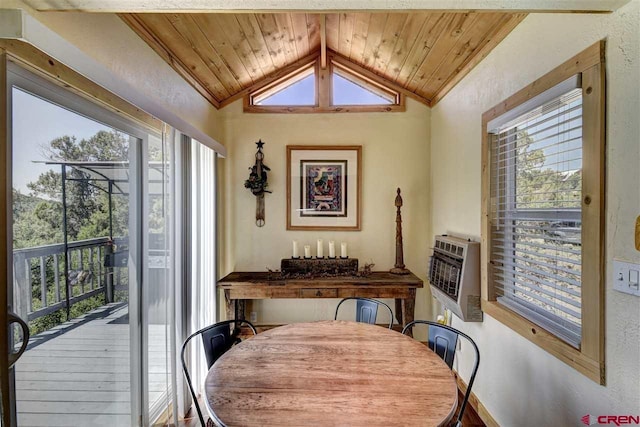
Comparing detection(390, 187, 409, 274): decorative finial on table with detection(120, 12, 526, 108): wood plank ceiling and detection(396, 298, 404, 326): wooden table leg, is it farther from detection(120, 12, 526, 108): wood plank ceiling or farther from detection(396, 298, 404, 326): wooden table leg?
detection(120, 12, 526, 108): wood plank ceiling

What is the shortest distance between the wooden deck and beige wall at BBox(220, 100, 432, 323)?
1.40 meters

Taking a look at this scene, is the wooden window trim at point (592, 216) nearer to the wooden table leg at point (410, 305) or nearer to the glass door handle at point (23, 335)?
the wooden table leg at point (410, 305)

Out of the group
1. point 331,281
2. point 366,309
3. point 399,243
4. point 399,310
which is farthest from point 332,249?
point 399,310

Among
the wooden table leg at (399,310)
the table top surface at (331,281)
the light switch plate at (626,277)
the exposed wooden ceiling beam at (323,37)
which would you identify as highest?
the exposed wooden ceiling beam at (323,37)

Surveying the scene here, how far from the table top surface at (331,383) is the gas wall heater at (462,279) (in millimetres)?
721

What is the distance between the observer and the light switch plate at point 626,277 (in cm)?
106

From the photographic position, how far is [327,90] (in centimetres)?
319

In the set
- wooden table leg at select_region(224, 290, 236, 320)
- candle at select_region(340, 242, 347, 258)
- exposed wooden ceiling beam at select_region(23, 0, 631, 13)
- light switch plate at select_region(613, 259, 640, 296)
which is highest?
exposed wooden ceiling beam at select_region(23, 0, 631, 13)

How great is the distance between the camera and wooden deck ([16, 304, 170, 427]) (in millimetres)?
1218

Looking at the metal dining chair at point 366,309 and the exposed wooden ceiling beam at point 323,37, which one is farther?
the exposed wooden ceiling beam at point 323,37

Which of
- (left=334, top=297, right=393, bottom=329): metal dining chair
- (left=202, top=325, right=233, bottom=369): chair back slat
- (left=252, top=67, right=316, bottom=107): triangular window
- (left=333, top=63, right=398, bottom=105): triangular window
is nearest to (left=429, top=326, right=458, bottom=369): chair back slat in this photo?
(left=334, top=297, right=393, bottom=329): metal dining chair

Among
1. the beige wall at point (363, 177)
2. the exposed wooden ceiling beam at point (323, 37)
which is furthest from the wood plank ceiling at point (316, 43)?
the beige wall at point (363, 177)

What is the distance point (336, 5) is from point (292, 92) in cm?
221

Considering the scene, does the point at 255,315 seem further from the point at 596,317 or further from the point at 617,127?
the point at 617,127
